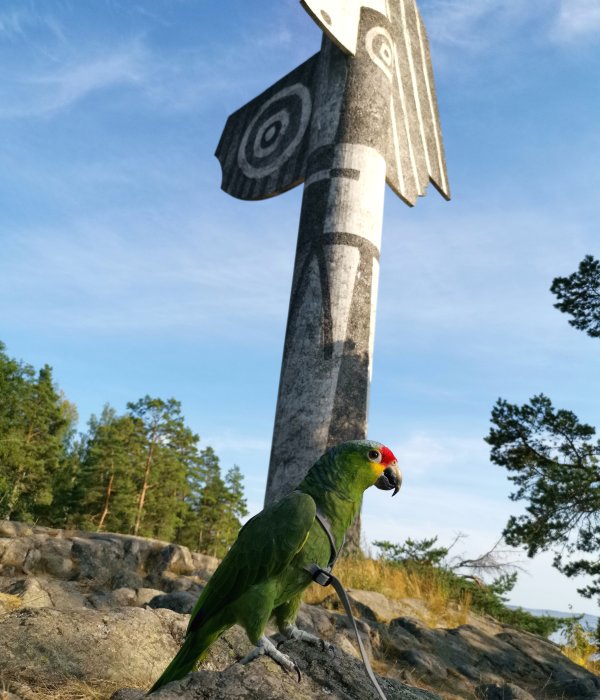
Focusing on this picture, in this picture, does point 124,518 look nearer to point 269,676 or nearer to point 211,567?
point 211,567

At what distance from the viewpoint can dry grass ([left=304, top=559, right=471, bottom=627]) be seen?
809cm

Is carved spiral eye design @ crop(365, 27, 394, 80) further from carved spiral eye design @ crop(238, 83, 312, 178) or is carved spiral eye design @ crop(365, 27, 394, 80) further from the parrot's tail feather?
the parrot's tail feather

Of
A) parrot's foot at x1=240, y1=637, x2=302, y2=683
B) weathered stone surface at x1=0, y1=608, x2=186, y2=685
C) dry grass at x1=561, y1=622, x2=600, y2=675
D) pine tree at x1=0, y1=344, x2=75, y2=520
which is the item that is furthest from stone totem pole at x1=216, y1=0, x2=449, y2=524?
pine tree at x1=0, y1=344, x2=75, y2=520

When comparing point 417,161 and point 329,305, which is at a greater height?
point 417,161

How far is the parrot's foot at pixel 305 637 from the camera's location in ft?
8.68

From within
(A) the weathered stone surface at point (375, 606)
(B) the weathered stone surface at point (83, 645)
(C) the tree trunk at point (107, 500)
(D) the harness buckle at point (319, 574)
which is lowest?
(B) the weathered stone surface at point (83, 645)

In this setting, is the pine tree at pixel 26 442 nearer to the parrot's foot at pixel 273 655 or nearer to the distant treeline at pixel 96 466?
the distant treeline at pixel 96 466

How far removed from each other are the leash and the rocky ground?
288 mm

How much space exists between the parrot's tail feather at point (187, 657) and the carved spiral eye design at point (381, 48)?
1027 cm

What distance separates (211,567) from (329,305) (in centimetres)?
410

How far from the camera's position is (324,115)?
34.8 feet

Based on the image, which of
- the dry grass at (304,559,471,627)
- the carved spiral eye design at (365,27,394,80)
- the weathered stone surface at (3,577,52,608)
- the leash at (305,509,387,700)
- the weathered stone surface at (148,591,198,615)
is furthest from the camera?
the carved spiral eye design at (365,27,394,80)

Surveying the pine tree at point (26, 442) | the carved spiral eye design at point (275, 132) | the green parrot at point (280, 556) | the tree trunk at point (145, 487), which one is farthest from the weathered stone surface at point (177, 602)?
the tree trunk at point (145, 487)

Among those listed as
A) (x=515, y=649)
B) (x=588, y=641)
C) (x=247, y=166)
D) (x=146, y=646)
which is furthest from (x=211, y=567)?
(x=247, y=166)
